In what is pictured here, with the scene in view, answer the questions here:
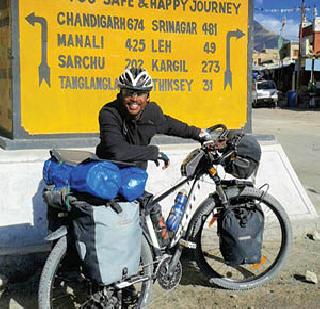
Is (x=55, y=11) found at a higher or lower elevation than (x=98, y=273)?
higher

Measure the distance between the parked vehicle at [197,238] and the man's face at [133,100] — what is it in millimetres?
595

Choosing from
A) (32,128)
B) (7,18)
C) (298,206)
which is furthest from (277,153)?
(7,18)

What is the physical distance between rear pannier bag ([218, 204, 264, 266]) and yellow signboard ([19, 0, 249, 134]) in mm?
2344

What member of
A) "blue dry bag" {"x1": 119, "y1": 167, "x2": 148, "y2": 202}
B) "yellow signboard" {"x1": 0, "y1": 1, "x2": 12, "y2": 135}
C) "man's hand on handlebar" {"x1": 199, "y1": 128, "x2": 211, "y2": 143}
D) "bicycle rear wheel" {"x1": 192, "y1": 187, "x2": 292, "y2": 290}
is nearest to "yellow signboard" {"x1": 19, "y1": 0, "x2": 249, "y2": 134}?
"yellow signboard" {"x1": 0, "y1": 1, "x2": 12, "y2": 135}

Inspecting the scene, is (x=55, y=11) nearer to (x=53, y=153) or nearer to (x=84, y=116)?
(x=84, y=116)

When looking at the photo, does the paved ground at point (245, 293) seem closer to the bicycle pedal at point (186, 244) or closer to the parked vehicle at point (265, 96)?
the bicycle pedal at point (186, 244)

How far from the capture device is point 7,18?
6.00 m

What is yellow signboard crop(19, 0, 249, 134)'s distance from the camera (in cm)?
598

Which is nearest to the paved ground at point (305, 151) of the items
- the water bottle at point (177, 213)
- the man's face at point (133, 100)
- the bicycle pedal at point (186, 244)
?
the bicycle pedal at point (186, 244)

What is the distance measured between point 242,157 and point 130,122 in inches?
36.8

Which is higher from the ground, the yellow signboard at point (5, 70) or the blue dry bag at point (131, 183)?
the yellow signboard at point (5, 70)

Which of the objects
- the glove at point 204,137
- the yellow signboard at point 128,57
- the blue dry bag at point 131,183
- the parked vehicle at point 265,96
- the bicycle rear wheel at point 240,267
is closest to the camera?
the blue dry bag at point 131,183

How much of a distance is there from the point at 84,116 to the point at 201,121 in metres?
1.44

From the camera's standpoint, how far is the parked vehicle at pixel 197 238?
367 cm
